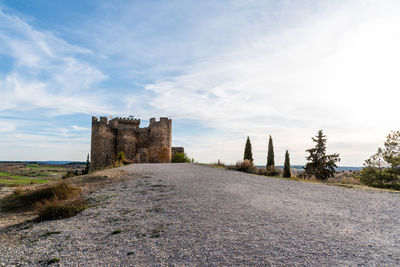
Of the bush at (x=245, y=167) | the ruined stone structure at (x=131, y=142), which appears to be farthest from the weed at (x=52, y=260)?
the ruined stone structure at (x=131, y=142)

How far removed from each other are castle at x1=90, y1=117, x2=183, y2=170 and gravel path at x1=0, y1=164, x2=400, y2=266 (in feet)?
52.9

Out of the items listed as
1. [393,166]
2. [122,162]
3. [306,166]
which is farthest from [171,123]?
[393,166]

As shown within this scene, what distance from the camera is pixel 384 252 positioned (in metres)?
4.80

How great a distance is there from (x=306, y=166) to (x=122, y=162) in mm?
18969

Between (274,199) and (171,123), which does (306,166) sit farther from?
(274,199)

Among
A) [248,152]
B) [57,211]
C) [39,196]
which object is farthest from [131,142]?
[57,211]

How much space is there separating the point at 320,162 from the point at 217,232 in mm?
25032

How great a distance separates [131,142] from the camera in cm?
2611

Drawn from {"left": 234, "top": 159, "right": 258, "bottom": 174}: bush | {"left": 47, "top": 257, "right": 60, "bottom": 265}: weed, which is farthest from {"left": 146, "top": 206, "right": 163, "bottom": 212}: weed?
{"left": 234, "top": 159, "right": 258, "bottom": 174}: bush

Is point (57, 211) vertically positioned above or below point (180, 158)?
below

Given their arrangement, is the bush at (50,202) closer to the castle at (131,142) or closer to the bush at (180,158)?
the castle at (131,142)

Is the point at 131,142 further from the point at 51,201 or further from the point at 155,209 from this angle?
the point at 155,209

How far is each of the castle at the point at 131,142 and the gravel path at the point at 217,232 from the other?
1613cm

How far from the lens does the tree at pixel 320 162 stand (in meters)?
26.4
